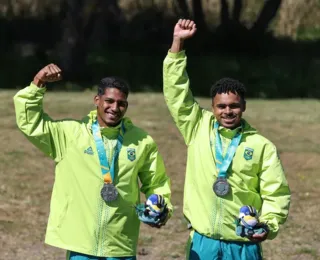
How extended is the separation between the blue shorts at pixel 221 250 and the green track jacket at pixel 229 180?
0.15 ft

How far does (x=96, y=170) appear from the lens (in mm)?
5277

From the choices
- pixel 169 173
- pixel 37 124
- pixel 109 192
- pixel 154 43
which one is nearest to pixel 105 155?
pixel 109 192

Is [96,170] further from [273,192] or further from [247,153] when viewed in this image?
[273,192]

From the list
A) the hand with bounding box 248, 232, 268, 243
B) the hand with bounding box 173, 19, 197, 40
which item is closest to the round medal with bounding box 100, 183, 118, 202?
the hand with bounding box 248, 232, 268, 243

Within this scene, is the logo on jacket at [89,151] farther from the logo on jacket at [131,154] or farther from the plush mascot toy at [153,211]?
the plush mascot toy at [153,211]

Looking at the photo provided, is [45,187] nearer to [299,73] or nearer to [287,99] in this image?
[287,99]

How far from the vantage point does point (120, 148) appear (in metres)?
5.30

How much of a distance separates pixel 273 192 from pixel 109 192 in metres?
0.94

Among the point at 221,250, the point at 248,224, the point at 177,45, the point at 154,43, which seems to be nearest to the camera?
the point at 248,224

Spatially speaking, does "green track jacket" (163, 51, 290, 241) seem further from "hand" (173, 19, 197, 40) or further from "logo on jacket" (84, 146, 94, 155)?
"logo on jacket" (84, 146, 94, 155)

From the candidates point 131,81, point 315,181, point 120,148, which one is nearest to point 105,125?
point 120,148

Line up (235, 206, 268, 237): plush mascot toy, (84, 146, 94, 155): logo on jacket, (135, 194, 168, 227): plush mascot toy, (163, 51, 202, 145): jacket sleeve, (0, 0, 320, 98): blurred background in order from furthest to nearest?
1. (0, 0, 320, 98): blurred background
2. (163, 51, 202, 145): jacket sleeve
3. (84, 146, 94, 155): logo on jacket
4. (135, 194, 168, 227): plush mascot toy
5. (235, 206, 268, 237): plush mascot toy

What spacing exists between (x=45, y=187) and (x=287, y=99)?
32.0 feet

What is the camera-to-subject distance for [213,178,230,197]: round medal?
522 centimetres
